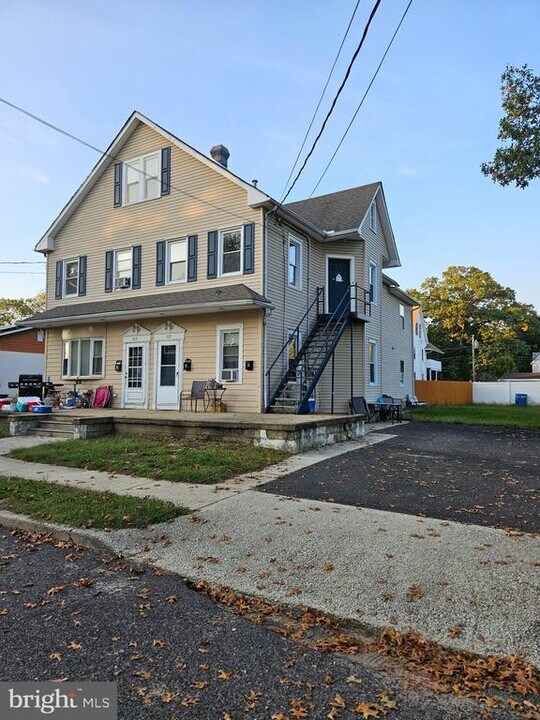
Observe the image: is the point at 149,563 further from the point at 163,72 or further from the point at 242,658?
the point at 163,72

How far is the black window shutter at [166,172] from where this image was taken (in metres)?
15.1

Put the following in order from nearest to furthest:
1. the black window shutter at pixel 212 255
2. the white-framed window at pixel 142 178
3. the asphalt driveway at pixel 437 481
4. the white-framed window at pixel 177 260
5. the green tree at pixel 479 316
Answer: the asphalt driveway at pixel 437 481 < the black window shutter at pixel 212 255 < the white-framed window at pixel 177 260 < the white-framed window at pixel 142 178 < the green tree at pixel 479 316

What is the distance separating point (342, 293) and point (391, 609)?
14.1 metres

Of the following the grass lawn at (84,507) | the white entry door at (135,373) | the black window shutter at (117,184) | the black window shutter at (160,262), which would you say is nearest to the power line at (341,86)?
the black window shutter at (160,262)

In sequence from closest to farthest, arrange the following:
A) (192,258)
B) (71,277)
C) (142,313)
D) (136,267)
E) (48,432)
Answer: (48,432)
(142,313)
(192,258)
(136,267)
(71,277)

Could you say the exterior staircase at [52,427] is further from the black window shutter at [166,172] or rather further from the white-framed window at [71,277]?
the black window shutter at [166,172]

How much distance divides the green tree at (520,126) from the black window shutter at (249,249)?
6722mm

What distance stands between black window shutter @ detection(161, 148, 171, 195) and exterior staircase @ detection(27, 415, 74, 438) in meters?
8.01

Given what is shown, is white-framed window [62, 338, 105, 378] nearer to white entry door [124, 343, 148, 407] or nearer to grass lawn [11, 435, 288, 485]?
white entry door [124, 343, 148, 407]

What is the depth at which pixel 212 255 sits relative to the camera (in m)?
14.1

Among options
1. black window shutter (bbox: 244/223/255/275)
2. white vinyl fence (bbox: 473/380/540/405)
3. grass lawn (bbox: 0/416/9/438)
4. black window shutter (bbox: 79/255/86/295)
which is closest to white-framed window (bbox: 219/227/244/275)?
black window shutter (bbox: 244/223/255/275)

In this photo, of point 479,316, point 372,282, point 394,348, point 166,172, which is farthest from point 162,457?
point 479,316

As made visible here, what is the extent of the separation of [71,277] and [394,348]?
45.5 feet

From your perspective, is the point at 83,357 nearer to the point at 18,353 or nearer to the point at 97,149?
the point at 97,149
